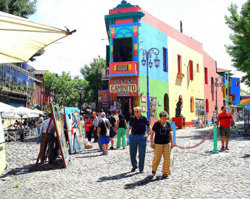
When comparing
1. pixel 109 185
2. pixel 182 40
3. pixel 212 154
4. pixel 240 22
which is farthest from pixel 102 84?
pixel 109 185

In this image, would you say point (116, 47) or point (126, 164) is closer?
point (126, 164)

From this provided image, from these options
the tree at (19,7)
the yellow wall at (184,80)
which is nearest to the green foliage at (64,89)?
the yellow wall at (184,80)

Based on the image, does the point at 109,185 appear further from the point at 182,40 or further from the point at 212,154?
the point at 182,40

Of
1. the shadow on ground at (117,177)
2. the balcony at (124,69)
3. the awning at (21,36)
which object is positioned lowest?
the shadow on ground at (117,177)

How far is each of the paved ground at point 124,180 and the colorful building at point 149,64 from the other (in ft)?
34.3

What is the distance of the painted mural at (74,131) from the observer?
11336 millimetres

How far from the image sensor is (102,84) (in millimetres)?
42312

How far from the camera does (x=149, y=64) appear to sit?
67.6 ft

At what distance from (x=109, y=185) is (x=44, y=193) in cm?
131

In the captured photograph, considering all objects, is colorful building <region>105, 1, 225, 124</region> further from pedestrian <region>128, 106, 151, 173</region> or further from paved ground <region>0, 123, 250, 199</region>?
pedestrian <region>128, 106, 151, 173</region>

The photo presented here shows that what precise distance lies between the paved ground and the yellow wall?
724 inches

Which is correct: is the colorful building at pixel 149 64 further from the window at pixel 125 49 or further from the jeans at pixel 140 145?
the jeans at pixel 140 145

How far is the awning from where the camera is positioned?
3.83m

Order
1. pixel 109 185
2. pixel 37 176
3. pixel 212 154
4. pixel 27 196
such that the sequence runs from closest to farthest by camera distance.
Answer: pixel 27 196 → pixel 109 185 → pixel 37 176 → pixel 212 154
